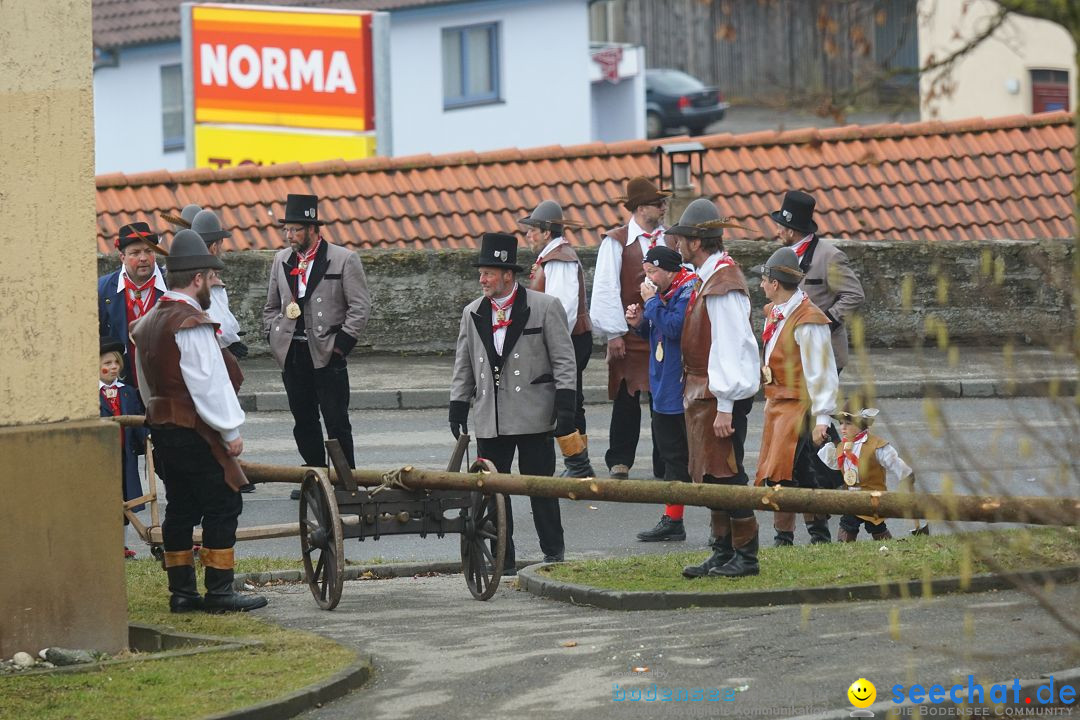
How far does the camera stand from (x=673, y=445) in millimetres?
11680

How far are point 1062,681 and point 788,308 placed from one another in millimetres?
4020

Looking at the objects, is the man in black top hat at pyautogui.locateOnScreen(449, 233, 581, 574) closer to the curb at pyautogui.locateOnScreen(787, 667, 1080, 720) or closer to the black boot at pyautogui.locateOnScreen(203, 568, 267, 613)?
the black boot at pyautogui.locateOnScreen(203, 568, 267, 613)

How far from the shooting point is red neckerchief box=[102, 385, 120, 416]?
11.7 meters

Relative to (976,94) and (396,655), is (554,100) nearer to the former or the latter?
(976,94)

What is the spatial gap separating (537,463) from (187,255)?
2.63 m

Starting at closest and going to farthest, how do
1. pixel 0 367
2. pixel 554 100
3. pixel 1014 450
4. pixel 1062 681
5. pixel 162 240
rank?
pixel 1062 681 < pixel 0 367 < pixel 1014 450 < pixel 162 240 < pixel 554 100

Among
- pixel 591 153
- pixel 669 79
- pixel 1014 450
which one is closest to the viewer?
pixel 1014 450

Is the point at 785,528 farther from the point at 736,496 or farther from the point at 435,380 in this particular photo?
the point at 435,380

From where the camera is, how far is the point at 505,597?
33.2 feet

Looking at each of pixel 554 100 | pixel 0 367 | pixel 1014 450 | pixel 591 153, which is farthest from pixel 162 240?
pixel 554 100

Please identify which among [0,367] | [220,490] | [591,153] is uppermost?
[591,153]

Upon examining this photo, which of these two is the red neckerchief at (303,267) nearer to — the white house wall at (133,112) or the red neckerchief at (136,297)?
the red neckerchief at (136,297)

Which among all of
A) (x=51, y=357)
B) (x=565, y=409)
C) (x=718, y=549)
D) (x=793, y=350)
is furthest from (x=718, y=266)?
(x=51, y=357)

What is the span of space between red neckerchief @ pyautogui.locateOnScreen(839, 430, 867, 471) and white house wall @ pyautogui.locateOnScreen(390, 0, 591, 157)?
98.8 feet
